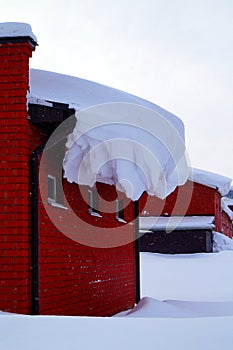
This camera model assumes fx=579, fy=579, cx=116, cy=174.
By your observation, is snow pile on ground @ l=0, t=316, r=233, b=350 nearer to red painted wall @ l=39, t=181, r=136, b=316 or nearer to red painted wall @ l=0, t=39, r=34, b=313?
red painted wall @ l=0, t=39, r=34, b=313

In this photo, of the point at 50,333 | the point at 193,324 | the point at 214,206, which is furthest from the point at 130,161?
the point at 214,206

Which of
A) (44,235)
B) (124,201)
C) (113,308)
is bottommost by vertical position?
(113,308)

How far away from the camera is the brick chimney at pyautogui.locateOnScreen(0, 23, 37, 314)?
7766 mm

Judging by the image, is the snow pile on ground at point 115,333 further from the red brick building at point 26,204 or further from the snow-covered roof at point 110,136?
the snow-covered roof at point 110,136

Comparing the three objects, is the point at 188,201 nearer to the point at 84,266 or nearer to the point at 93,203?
the point at 93,203

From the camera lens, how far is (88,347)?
5.05 metres

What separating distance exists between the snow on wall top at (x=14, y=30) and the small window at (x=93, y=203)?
3795 mm

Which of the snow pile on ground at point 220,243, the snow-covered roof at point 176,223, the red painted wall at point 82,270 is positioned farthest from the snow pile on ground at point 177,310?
the snow pile on ground at point 220,243

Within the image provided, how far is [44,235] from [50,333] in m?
2.84

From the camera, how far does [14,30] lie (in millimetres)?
7934

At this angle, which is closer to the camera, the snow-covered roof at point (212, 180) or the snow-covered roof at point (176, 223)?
the snow-covered roof at point (176, 223)

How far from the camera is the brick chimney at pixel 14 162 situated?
7.77 metres

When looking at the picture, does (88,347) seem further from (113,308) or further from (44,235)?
(113,308)

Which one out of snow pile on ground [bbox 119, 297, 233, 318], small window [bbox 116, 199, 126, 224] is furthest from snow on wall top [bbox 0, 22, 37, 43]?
small window [bbox 116, 199, 126, 224]
